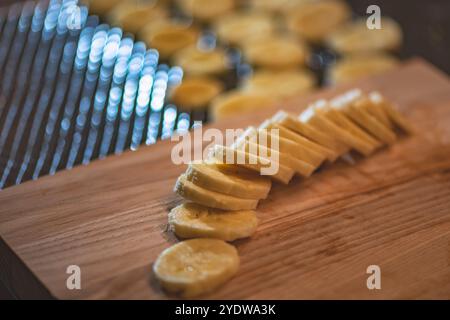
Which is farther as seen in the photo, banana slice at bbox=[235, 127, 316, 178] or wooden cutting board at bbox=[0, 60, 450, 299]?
banana slice at bbox=[235, 127, 316, 178]

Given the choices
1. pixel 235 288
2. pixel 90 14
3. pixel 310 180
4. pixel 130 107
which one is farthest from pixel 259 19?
pixel 235 288

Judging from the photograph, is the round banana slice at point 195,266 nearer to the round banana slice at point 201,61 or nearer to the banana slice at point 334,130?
the banana slice at point 334,130

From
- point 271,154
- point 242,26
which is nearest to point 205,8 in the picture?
point 242,26

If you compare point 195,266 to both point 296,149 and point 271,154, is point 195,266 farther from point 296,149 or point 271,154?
point 296,149

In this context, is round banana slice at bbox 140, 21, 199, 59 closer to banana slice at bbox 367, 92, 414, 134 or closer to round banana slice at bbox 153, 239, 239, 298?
banana slice at bbox 367, 92, 414, 134

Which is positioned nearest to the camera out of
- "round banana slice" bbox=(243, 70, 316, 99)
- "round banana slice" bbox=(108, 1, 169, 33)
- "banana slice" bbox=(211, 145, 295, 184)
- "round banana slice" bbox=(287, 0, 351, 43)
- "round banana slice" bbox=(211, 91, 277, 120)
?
"banana slice" bbox=(211, 145, 295, 184)

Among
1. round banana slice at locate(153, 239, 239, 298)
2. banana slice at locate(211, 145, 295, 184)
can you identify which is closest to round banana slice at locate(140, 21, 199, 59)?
banana slice at locate(211, 145, 295, 184)

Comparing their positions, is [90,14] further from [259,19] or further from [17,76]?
[259,19]
